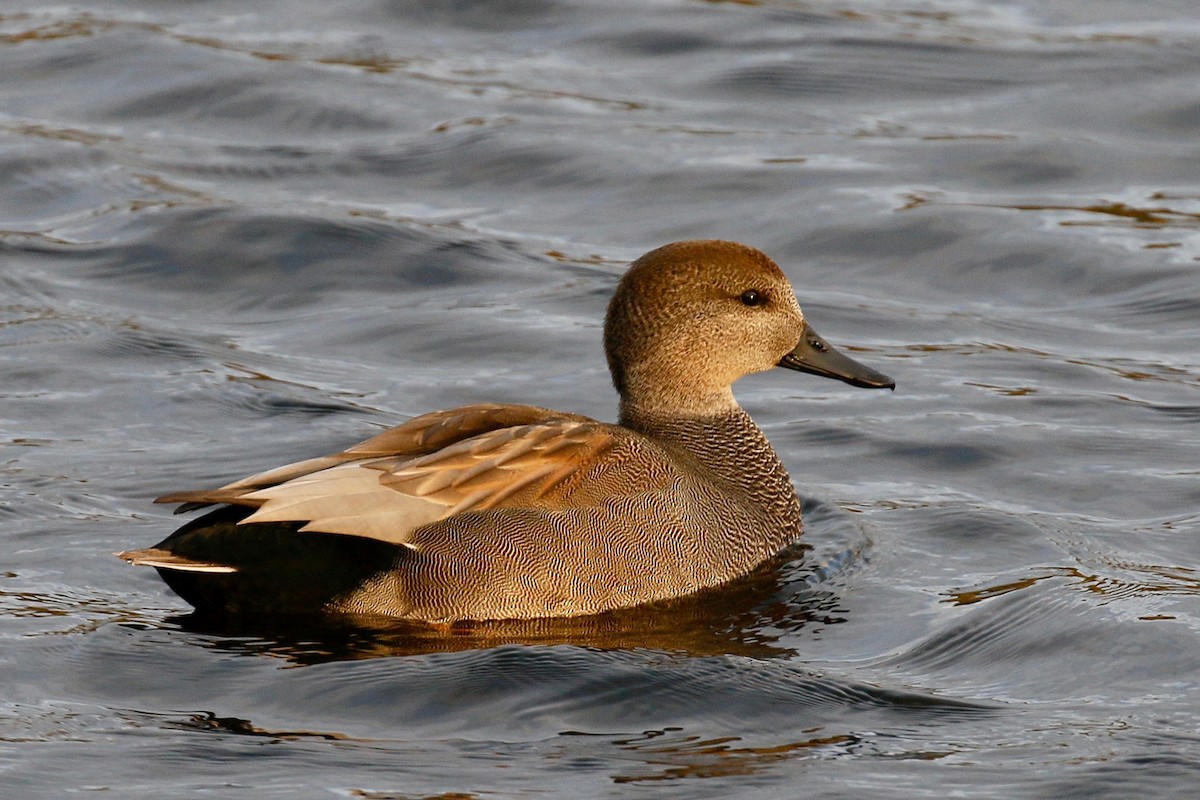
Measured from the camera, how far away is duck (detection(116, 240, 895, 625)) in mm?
6176

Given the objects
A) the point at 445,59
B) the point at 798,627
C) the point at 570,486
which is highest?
the point at 445,59

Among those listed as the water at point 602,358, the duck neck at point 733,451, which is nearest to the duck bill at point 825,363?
the duck neck at point 733,451

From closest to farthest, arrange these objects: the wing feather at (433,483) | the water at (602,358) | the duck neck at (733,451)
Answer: the water at (602,358)
the wing feather at (433,483)
the duck neck at (733,451)

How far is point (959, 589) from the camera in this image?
6852mm

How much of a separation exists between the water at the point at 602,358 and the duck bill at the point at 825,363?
1.57 ft

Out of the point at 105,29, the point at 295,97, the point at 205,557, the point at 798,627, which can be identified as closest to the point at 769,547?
the point at 798,627

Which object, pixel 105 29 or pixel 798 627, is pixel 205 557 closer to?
pixel 798 627

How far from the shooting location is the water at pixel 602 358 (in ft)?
18.1

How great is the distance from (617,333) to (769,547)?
976 mm

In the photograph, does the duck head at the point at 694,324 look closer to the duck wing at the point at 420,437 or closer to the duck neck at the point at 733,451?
the duck neck at the point at 733,451

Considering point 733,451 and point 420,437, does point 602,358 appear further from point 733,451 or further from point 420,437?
point 420,437

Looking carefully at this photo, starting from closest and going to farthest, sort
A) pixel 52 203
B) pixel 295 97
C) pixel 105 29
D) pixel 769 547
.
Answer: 1. pixel 769 547
2. pixel 52 203
3. pixel 295 97
4. pixel 105 29

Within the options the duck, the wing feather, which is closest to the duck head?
the duck

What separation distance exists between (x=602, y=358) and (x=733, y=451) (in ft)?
7.44
